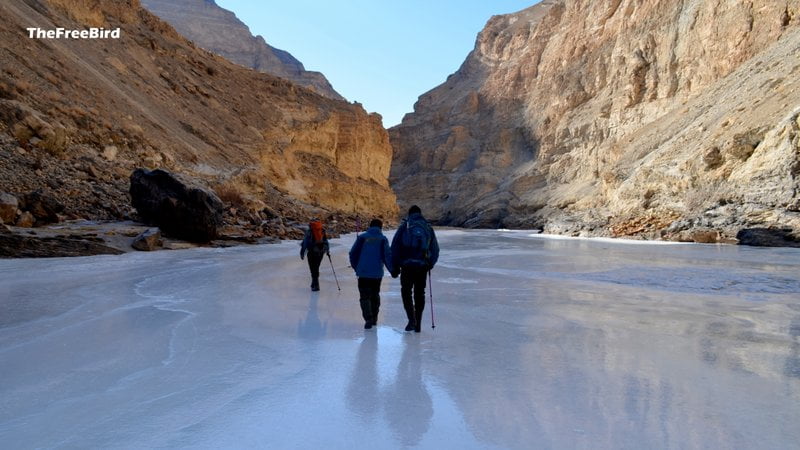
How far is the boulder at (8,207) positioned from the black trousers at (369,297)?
9793 millimetres

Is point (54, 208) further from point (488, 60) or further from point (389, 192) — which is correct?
point (488, 60)

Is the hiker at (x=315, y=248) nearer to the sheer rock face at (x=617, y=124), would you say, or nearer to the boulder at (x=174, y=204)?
the boulder at (x=174, y=204)

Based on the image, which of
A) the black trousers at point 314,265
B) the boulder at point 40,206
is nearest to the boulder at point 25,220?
the boulder at point 40,206

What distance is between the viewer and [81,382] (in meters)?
3.03

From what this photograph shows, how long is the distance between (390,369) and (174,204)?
12.0 meters

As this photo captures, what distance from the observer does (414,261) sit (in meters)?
4.73

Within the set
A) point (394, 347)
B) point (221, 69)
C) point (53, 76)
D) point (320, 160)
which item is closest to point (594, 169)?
point (320, 160)

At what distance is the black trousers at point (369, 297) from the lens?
4.93 m

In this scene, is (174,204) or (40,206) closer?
(40,206)

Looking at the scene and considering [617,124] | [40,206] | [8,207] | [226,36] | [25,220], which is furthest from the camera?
[226,36]

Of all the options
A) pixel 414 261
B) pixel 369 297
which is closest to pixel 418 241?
pixel 414 261

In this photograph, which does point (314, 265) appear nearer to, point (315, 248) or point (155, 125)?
point (315, 248)

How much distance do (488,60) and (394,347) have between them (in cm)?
8691

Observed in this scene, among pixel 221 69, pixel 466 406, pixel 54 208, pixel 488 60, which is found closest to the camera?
pixel 466 406
